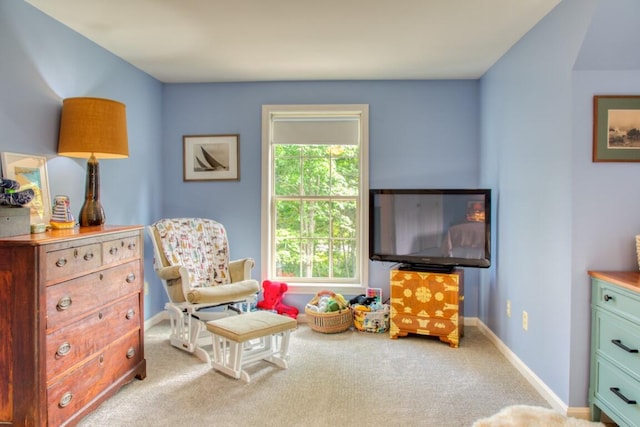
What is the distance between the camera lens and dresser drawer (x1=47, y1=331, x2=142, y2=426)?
6.04ft

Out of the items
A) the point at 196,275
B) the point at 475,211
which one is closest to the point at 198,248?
the point at 196,275

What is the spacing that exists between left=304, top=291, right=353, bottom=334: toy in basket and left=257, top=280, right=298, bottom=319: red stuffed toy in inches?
8.7

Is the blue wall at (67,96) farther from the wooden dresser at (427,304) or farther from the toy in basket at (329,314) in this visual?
the wooden dresser at (427,304)

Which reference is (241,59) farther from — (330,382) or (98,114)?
(330,382)

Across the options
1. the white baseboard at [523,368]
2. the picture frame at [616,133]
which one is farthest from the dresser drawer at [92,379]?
the picture frame at [616,133]

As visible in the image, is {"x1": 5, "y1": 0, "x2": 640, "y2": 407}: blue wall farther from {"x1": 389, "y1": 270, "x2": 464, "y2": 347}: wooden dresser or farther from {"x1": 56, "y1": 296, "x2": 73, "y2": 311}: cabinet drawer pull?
{"x1": 56, "y1": 296, "x2": 73, "y2": 311}: cabinet drawer pull

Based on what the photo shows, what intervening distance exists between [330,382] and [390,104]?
2.50 m

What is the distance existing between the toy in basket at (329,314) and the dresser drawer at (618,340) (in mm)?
1886

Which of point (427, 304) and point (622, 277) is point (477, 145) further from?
point (622, 277)

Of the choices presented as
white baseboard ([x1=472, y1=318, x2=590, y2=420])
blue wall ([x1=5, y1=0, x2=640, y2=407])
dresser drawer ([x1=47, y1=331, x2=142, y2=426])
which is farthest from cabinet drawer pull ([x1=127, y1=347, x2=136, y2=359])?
white baseboard ([x1=472, y1=318, x2=590, y2=420])

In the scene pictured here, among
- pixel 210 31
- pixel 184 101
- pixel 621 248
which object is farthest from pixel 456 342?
pixel 184 101

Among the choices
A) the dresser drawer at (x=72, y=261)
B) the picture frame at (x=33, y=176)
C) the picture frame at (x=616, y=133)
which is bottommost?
the dresser drawer at (x=72, y=261)

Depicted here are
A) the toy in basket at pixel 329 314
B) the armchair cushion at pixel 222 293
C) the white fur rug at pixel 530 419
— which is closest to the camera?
the white fur rug at pixel 530 419

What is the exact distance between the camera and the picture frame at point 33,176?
2.12 m
